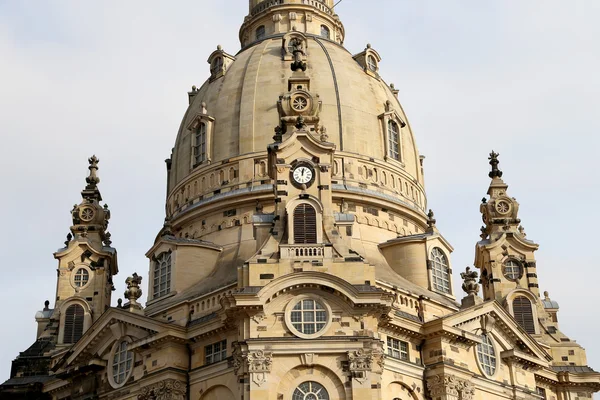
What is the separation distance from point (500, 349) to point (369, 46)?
83.6ft

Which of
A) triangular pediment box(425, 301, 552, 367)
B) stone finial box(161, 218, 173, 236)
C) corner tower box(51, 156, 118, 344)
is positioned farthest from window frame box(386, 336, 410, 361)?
corner tower box(51, 156, 118, 344)

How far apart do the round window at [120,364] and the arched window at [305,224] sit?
478 inches

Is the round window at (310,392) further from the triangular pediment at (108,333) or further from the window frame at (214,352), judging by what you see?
the triangular pediment at (108,333)

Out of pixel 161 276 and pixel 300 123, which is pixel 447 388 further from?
pixel 161 276

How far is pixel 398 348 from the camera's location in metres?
53.3

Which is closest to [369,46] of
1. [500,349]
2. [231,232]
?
[231,232]

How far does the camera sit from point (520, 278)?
67.8m

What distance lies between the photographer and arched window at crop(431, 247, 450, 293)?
60938 mm

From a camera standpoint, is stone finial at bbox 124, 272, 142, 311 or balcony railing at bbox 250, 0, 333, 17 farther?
balcony railing at bbox 250, 0, 333, 17

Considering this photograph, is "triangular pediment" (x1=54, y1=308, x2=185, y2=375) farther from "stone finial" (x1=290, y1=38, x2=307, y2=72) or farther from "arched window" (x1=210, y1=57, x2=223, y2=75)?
"arched window" (x1=210, y1=57, x2=223, y2=75)

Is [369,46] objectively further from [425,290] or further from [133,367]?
[133,367]

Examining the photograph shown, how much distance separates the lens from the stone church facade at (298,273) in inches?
1928

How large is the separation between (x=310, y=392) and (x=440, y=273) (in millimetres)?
16572

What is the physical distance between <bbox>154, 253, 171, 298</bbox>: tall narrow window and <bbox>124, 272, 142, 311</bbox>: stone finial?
1.92 m
